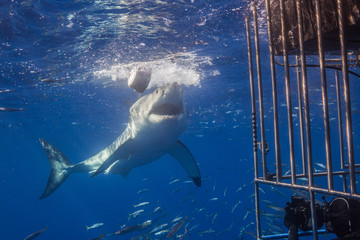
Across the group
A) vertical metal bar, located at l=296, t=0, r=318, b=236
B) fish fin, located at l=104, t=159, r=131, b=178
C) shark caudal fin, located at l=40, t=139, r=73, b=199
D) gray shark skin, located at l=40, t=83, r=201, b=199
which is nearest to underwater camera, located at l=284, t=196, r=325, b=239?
vertical metal bar, located at l=296, t=0, r=318, b=236

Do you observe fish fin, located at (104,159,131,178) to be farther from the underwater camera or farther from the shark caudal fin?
the underwater camera

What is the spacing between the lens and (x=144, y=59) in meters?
13.1

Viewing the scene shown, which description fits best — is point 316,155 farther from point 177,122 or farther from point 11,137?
point 177,122

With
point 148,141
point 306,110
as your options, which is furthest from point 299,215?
point 148,141

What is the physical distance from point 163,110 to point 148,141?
1291 millimetres

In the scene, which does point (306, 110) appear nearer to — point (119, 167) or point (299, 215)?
point (299, 215)

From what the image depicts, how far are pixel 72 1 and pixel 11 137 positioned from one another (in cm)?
3258

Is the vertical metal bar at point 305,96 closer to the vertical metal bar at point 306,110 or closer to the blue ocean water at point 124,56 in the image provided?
the vertical metal bar at point 306,110

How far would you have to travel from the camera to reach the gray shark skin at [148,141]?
5.10m

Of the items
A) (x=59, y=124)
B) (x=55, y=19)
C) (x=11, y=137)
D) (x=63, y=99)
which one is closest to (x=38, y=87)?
(x=63, y=99)

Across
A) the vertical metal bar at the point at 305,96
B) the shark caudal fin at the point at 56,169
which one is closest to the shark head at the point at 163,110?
the vertical metal bar at the point at 305,96

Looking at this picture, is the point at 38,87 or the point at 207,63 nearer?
the point at 207,63

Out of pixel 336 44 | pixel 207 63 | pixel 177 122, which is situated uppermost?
pixel 207 63

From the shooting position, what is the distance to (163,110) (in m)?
5.30
